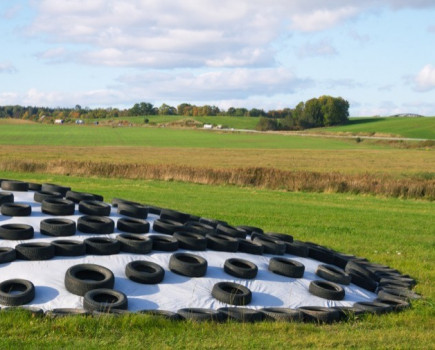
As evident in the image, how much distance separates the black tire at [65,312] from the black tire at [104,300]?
0.11 m

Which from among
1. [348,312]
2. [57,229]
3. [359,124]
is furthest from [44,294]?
[359,124]

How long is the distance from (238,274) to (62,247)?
8.71 feet

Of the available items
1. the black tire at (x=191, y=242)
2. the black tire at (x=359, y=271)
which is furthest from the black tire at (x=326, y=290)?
the black tire at (x=191, y=242)

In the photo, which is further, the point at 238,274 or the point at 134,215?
the point at 134,215

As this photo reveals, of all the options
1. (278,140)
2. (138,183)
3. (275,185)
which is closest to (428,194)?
(275,185)

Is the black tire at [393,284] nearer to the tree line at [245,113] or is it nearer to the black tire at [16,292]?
the black tire at [16,292]

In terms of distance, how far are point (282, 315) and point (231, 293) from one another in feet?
2.73

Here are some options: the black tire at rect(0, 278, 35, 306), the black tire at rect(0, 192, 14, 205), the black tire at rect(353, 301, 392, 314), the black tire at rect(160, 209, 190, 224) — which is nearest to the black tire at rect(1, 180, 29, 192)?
the black tire at rect(0, 192, 14, 205)

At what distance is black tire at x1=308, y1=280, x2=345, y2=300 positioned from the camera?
29.0ft

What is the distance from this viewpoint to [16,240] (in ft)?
29.3

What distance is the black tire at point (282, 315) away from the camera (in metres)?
7.60

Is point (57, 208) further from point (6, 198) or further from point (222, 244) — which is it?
point (222, 244)

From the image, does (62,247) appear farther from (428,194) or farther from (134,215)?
(428,194)

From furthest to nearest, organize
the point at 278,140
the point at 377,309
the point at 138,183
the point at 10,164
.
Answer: the point at 278,140 < the point at 10,164 < the point at 138,183 < the point at 377,309
